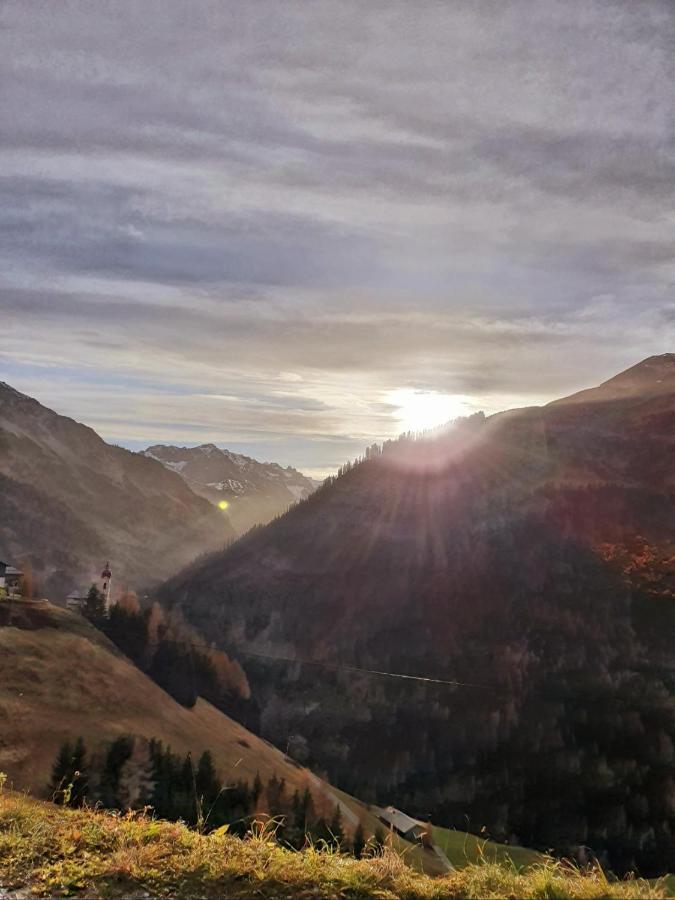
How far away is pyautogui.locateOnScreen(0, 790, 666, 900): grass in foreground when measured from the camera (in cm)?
876

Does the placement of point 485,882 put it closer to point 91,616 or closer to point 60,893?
point 60,893

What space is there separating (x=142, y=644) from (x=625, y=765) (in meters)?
78.4

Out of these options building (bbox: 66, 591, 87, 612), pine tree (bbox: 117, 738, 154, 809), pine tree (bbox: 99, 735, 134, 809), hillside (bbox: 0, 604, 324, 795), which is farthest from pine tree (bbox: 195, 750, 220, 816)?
building (bbox: 66, 591, 87, 612)

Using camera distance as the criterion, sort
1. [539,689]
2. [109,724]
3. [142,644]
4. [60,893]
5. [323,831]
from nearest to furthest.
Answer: [60,893], [323,831], [109,724], [142,644], [539,689]

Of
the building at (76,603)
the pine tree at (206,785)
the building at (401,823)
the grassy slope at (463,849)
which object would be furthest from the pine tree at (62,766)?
the building at (76,603)

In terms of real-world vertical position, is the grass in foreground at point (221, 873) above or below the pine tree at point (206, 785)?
above

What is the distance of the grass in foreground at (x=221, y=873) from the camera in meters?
8.76

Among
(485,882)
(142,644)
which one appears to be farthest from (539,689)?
(485,882)

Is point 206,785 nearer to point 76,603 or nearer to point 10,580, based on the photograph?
point 10,580

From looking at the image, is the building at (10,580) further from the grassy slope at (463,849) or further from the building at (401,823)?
the grassy slope at (463,849)

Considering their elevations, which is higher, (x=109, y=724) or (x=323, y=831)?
(x=109, y=724)

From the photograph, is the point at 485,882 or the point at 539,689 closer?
the point at 485,882

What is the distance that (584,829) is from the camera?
3253 inches

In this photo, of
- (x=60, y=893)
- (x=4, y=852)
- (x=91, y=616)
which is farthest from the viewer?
(x=91, y=616)
